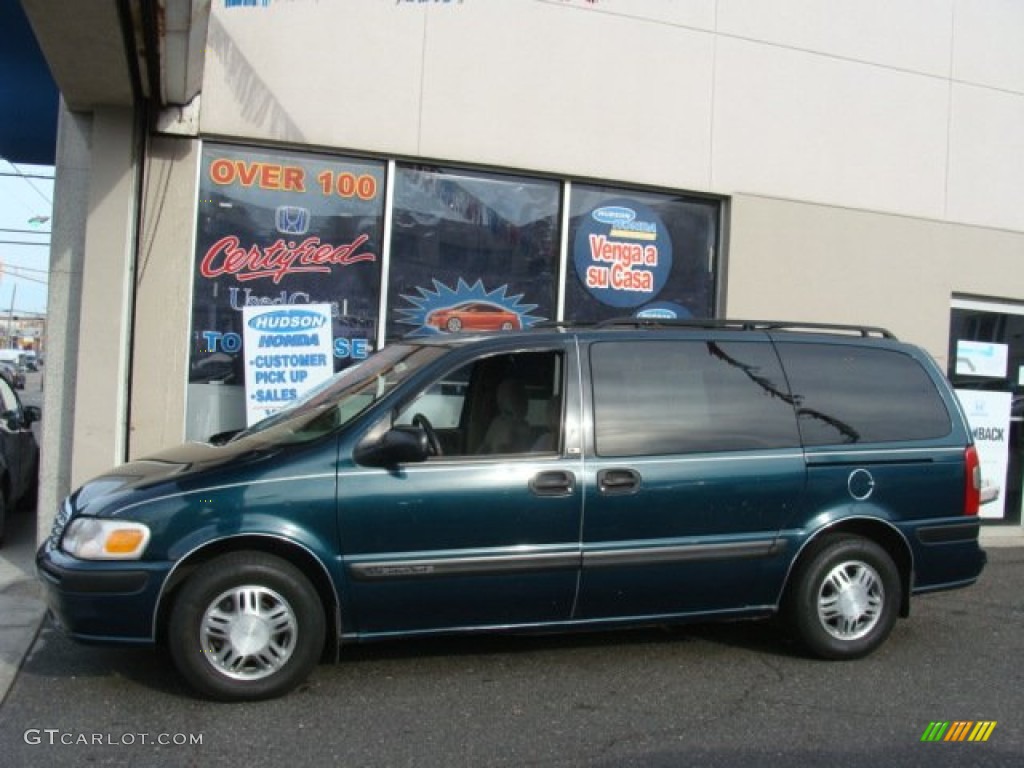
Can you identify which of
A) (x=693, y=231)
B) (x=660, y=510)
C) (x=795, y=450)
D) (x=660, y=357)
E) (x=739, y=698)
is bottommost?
(x=739, y=698)

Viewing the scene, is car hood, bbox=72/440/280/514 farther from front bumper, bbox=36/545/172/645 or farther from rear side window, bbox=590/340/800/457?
rear side window, bbox=590/340/800/457

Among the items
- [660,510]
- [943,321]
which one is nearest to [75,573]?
[660,510]

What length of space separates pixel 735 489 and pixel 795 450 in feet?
1.50

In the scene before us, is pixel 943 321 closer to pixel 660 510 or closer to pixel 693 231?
pixel 693 231

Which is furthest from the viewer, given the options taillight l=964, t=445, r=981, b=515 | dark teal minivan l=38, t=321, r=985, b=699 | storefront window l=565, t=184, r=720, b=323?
storefront window l=565, t=184, r=720, b=323

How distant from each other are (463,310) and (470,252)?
52cm

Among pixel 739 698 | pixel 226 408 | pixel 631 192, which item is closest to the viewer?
pixel 739 698

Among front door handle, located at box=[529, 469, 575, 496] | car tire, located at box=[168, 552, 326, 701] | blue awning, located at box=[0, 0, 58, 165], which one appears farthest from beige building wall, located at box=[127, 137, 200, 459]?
front door handle, located at box=[529, 469, 575, 496]

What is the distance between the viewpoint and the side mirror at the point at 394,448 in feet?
14.1

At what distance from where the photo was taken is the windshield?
460 centimetres

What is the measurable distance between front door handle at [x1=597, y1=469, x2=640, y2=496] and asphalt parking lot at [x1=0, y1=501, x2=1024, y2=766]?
0.97 meters

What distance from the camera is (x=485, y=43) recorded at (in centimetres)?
795
